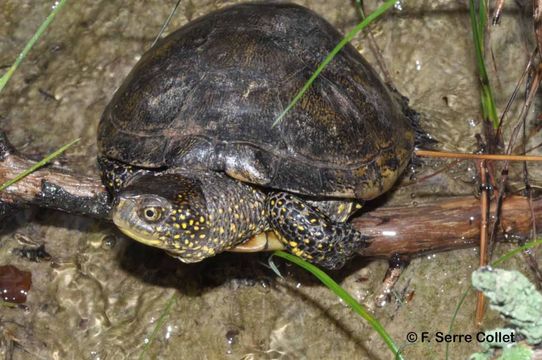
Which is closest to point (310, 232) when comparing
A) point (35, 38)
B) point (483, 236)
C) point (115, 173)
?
point (483, 236)

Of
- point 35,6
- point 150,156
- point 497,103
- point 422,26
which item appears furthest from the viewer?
point 35,6

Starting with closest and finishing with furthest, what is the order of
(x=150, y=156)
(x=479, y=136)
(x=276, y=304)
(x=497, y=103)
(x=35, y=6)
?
(x=150, y=156), (x=276, y=304), (x=479, y=136), (x=497, y=103), (x=35, y=6)

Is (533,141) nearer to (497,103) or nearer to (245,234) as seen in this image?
(497,103)

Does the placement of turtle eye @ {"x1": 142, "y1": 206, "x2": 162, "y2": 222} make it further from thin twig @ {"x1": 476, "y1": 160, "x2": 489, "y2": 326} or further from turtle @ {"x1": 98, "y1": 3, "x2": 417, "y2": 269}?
thin twig @ {"x1": 476, "y1": 160, "x2": 489, "y2": 326}

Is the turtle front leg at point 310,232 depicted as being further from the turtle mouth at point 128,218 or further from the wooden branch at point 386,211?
the turtle mouth at point 128,218

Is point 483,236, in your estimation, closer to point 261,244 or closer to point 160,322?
point 261,244

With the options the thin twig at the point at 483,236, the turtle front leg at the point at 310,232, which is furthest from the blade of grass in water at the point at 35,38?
the thin twig at the point at 483,236

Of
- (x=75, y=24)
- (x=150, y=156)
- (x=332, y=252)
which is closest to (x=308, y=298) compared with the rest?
(x=332, y=252)
